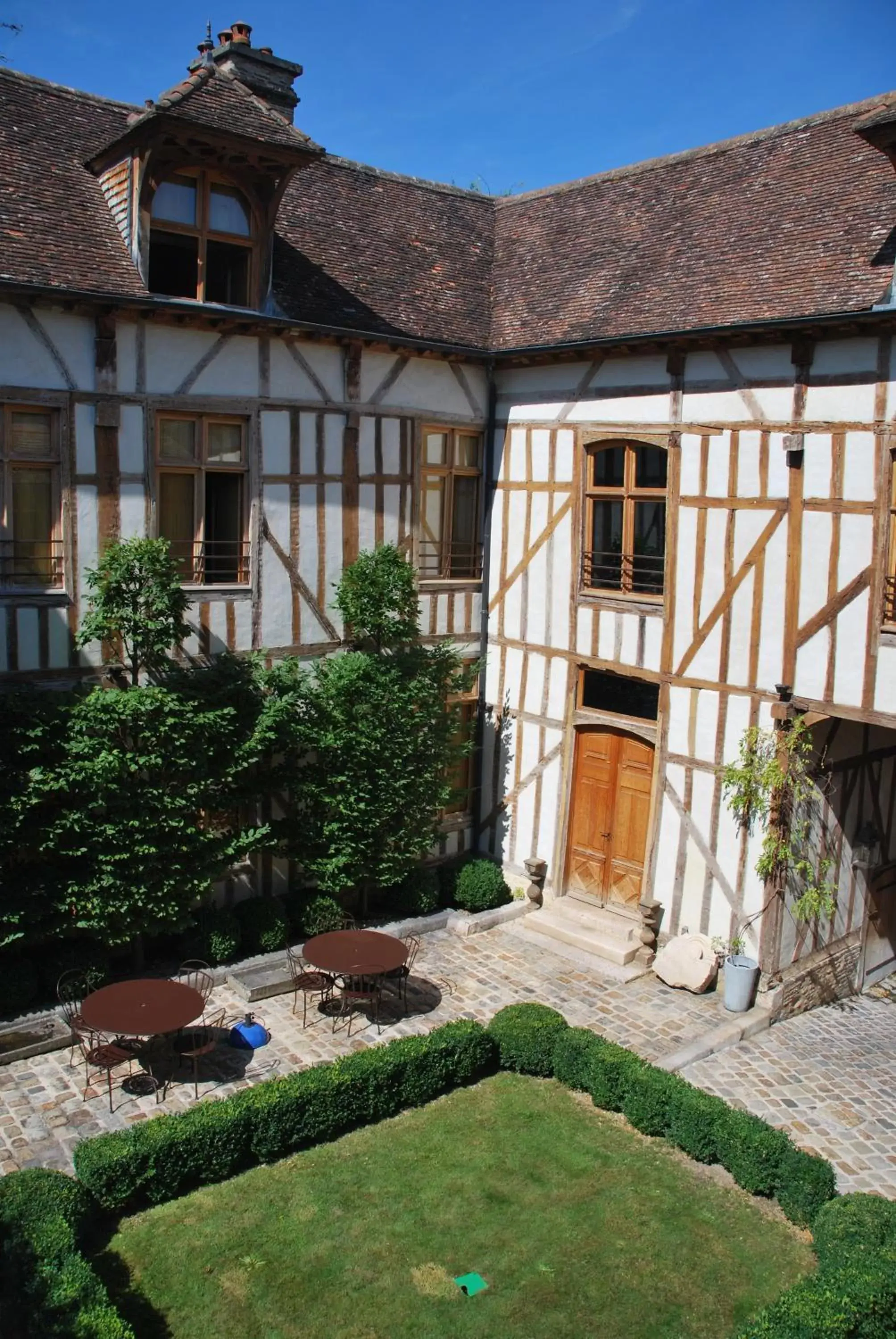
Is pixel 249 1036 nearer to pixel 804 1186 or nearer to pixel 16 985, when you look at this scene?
pixel 16 985

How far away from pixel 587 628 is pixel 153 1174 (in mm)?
7849

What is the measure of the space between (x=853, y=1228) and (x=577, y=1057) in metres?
3.00

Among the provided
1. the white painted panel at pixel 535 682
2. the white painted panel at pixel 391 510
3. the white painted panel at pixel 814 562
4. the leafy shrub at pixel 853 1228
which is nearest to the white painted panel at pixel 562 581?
the white painted panel at pixel 535 682

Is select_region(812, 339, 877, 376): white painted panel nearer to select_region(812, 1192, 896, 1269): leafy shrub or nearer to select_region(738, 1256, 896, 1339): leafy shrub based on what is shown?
select_region(812, 1192, 896, 1269): leafy shrub

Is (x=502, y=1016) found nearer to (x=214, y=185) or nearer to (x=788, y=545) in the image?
(x=788, y=545)

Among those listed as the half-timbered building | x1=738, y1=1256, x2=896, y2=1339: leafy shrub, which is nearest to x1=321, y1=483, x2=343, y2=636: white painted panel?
the half-timbered building

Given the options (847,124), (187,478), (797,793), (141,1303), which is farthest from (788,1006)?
(847,124)

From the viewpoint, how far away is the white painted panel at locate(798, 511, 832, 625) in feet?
36.5

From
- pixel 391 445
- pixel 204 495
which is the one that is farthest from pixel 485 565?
pixel 204 495

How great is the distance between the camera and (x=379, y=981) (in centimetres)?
1175

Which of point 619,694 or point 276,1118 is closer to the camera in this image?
point 276,1118

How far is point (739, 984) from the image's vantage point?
38.5ft

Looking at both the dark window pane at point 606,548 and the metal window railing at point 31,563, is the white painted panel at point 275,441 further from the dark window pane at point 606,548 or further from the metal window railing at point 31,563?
the dark window pane at point 606,548

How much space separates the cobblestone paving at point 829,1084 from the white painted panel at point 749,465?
18.5ft
